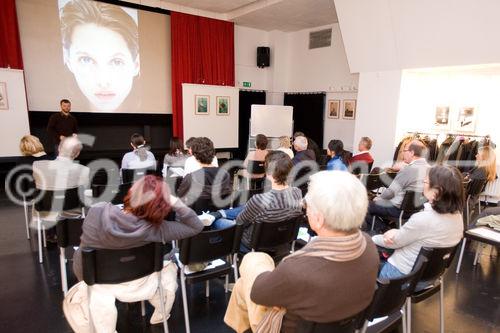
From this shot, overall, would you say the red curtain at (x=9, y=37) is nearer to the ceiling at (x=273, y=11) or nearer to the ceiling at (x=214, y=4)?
the ceiling at (x=273, y=11)

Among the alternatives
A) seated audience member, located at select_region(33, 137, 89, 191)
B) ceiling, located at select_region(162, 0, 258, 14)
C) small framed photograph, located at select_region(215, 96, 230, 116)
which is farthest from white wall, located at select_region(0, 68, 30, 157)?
small framed photograph, located at select_region(215, 96, 230, 116)

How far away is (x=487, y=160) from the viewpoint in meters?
Result: 4.93

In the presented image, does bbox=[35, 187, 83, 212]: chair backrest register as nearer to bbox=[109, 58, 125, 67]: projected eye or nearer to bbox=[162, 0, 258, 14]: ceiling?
bbox=[109, 58, 125, 67]: projected eye

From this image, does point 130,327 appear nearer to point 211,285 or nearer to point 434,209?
point 211,285

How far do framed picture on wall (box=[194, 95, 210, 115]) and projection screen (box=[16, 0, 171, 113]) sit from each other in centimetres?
78

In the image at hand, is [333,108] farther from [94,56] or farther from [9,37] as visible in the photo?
[9,37]

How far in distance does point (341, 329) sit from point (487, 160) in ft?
16.0

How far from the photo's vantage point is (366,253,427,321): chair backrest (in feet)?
5.30

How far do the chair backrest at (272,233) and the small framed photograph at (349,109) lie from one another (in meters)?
6.58

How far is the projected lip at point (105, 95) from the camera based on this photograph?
290 inches

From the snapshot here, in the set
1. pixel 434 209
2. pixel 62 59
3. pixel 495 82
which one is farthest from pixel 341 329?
pixel 62 59

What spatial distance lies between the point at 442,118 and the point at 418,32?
193 cm

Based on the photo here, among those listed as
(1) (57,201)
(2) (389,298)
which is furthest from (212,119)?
(2) (389,298)

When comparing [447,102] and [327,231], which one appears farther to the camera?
[447,102]
